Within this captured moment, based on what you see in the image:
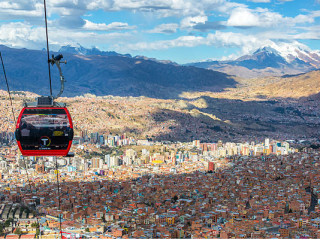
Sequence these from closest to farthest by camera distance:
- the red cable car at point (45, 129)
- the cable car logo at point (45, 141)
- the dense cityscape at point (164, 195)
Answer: the red cable car at point (45, 129)
the cable car logo at point (45, 141)
the dense cityscape at point (164, 195)

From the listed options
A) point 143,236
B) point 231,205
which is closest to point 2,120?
point 231,205

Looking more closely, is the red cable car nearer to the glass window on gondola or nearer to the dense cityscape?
the glass window on gondola

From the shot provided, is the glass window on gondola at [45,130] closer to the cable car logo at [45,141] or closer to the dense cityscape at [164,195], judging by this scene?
the cable car logo at [45,141]

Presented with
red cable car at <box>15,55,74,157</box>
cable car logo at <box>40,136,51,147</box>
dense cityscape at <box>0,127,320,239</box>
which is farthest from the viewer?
dense cityscape at <box>0,127,320,239</box>

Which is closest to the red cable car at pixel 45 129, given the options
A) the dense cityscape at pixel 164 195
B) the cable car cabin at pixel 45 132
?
the cable car cabin at pixel 45 132

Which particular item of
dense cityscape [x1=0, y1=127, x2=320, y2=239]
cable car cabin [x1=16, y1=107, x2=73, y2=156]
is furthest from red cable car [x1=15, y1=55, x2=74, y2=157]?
dense cityscape [x1=0, y1=127, x2=320, y2=239]

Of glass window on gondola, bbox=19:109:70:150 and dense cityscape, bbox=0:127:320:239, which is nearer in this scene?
glass window on gondola, bbox=19:109:70:150

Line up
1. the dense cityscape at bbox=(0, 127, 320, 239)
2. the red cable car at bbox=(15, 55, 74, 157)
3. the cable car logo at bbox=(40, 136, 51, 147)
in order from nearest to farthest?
the red cable car at bbox=(15, 55, 74, 157) < the cable car logo at bbox=(40, 136, 51, 147) < the dense cityscape at bbox=(0, 127, 320, 239)

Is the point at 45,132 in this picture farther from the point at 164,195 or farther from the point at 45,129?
the point at 164,195

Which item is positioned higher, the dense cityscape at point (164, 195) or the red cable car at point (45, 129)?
the red cable car at point (45, 129)
